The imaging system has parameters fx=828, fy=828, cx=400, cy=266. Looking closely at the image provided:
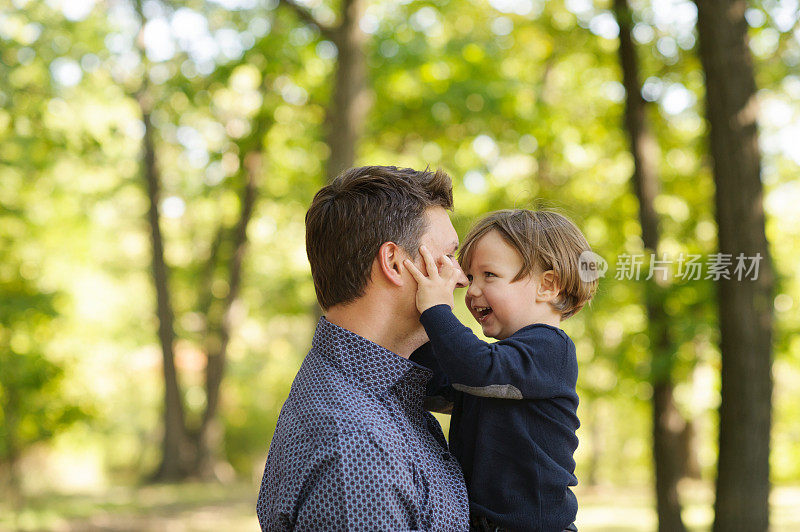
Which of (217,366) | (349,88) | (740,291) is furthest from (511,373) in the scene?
(217,366)

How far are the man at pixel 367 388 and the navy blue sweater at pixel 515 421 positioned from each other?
0.10 m

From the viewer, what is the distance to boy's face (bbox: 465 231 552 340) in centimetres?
234

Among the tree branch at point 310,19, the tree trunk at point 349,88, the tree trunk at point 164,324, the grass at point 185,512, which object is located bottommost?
the grass at point 185,512

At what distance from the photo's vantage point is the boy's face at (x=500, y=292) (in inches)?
92.0

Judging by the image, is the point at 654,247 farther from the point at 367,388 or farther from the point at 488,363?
the point at 367,388

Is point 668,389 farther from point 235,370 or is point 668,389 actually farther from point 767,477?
point 235,370

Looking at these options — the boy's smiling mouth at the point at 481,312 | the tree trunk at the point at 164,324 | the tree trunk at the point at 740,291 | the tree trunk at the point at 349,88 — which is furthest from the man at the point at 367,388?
the tree trunk at the point at 164,324

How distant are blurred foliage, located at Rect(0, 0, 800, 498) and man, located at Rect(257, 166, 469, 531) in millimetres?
3572

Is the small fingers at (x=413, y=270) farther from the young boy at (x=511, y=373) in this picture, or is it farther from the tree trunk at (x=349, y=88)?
the tree trunk at (x=349, y=88)

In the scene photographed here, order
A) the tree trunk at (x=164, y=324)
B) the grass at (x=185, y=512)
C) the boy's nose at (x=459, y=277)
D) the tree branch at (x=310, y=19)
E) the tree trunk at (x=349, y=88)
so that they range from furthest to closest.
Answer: the tree trunk at (x=164, y=324) < the grass at (x=185, y=512) < the tree branch at (x=310, y=19) < the tree trunk at (x=349, y=88) < the boy's nose at (x=459, y=277)

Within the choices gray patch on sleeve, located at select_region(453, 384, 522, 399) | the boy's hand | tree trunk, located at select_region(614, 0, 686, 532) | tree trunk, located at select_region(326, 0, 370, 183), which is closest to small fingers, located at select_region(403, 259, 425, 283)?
the boy's hand

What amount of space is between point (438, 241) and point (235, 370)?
1020 inches

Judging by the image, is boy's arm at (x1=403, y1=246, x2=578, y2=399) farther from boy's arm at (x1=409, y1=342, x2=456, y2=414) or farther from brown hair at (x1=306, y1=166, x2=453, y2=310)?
boy's arm at (x1=409, y1=342, x2=456, y2=414)

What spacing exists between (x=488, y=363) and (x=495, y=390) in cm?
8
